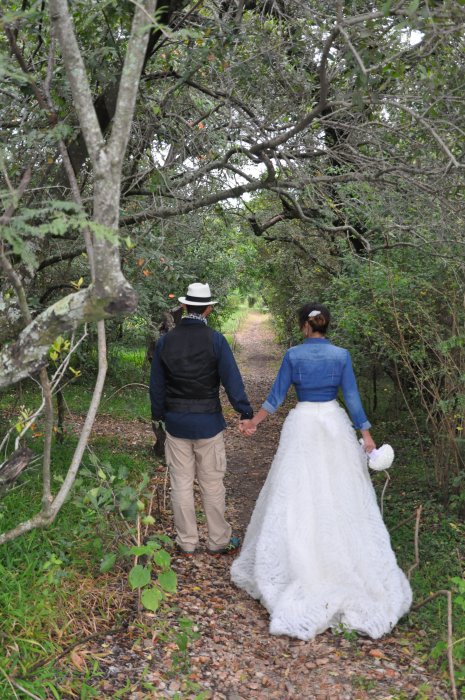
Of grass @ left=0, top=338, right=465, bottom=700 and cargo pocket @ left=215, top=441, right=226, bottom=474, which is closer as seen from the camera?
grass @ left=0, top=338, right=465, bottom=700

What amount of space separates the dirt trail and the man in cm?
46

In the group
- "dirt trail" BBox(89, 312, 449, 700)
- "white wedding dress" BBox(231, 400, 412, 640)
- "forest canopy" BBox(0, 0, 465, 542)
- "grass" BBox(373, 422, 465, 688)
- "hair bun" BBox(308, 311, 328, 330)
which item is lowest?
"grass" BBox(373, 422, 465, 688)

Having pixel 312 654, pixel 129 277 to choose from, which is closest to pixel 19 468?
pixel 312 654

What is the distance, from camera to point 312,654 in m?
3.90

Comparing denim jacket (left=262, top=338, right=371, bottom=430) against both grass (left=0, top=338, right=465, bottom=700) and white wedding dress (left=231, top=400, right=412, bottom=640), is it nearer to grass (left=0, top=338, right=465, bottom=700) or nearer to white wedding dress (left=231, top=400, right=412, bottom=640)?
white wedding dress (left=231, top=400, right=412, bottom=640)

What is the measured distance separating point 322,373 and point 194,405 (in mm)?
1083

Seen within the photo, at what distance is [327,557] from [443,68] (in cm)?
351

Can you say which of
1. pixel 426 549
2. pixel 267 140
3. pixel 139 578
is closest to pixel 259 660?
pixel 139 578

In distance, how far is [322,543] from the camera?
14.3 feet

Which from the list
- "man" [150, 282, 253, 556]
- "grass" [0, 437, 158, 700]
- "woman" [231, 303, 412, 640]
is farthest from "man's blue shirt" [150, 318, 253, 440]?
"grass" [0, 437, 158, 700]

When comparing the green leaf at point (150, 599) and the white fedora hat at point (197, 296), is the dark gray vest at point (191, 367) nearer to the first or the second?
the white fedora hat at point (197, 296)

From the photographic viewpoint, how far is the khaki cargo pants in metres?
5.26

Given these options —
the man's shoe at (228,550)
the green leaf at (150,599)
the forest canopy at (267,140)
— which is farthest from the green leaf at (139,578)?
the man's shoe at (228,550)

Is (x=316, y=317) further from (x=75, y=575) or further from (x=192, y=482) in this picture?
(x=75, y=575)
